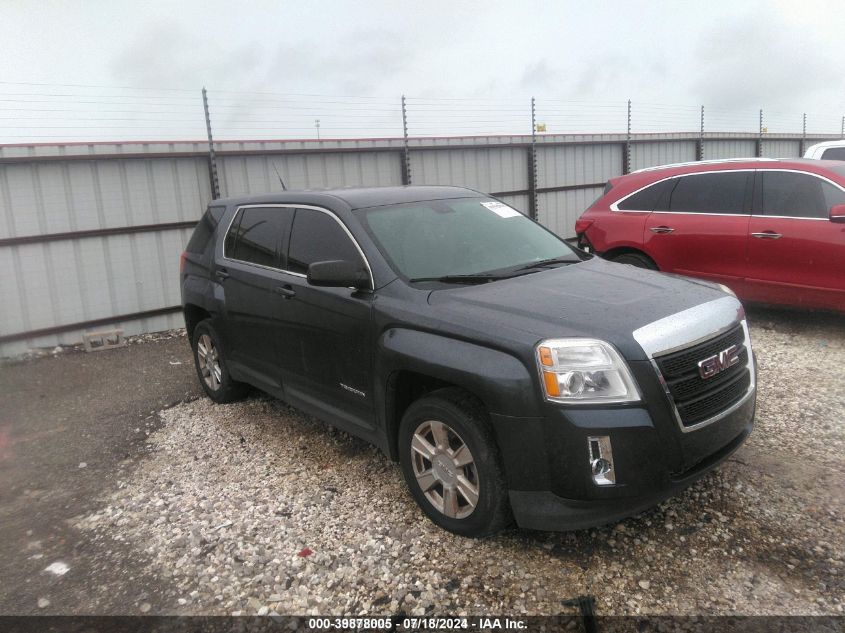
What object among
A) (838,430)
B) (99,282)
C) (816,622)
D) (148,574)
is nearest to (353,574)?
(148,574)

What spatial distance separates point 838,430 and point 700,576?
82.6 inches

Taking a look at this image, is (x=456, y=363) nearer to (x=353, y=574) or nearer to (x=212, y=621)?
(x=353, y=574)

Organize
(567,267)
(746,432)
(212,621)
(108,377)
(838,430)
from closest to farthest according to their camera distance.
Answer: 1. (212,621)
2. (746,432)
3. (567,267)
4. (838,430)
5. (108,377)

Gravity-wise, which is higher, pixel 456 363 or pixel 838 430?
pixel 456 363

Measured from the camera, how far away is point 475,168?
38.1ft

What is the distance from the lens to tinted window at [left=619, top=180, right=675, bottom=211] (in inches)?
289

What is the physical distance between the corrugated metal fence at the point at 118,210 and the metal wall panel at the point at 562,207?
9.78 ft

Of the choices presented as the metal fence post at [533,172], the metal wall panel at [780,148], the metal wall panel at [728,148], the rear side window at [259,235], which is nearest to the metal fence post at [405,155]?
the metal fence post at [533,172]

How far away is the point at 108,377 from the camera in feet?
22.7

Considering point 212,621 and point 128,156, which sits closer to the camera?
point 212,621

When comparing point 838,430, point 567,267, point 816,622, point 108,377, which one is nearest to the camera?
point 816,622

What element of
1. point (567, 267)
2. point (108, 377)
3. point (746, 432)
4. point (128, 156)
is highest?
point (128, 156)

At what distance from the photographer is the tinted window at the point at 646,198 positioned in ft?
24.1

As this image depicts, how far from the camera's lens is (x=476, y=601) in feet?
9.28
